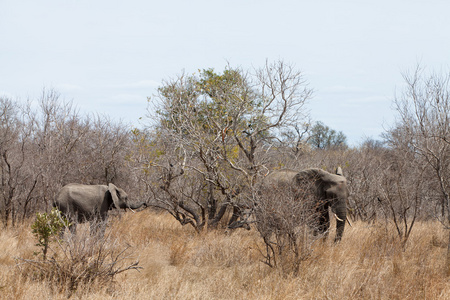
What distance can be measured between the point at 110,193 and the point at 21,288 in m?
4.54

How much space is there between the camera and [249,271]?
7.46m

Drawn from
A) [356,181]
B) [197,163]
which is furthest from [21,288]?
[356,181]

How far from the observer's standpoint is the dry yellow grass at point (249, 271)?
6.22m

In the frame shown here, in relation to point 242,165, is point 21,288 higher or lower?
lower

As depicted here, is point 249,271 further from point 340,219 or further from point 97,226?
point 97,226

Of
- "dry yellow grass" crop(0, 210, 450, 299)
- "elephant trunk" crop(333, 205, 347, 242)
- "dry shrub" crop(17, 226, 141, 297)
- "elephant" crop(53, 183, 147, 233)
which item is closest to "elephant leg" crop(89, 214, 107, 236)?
"elephant" crop(53, 183, 147, 233)

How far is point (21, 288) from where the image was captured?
595cm

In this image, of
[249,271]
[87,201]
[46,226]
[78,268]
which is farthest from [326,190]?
[46,226]

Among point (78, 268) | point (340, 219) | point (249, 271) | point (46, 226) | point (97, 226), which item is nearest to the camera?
point (78, 268)

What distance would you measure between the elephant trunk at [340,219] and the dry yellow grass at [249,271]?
188 millimetres

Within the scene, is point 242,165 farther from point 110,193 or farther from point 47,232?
point 47,232

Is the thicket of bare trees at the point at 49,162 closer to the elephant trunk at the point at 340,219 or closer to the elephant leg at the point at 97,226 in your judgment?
the elephant leg at the point at 97,226

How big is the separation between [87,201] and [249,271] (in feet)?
14.9

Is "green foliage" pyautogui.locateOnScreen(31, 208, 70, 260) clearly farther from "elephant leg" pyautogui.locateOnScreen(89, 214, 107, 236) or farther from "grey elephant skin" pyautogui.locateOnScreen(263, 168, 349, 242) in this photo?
"grey elephant skin" pyautogui.locateOnScreen(263, 168, 349, 242)
